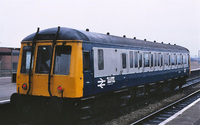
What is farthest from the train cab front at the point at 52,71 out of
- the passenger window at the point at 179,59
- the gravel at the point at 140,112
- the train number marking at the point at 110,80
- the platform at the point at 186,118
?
the passenger window at the point at 179,59

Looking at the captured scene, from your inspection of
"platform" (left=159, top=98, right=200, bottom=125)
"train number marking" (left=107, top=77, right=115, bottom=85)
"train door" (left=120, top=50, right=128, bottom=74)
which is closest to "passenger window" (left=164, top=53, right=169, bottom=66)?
"platform" (left=159, top=98, right=200, bottom=125)

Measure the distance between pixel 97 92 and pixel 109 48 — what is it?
205 cm

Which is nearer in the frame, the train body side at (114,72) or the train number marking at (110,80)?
the train body side at (114,72)

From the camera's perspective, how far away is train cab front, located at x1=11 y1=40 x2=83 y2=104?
28.4 ft

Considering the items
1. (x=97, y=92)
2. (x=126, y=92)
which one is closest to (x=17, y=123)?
(x=97, y=92)

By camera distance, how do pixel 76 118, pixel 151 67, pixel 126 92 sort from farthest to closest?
pixel 151 67 → pixel 126 92 → pixel 76 118

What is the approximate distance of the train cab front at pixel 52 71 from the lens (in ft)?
28.4

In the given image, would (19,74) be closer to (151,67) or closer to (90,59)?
(90,59)

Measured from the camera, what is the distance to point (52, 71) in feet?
29.3

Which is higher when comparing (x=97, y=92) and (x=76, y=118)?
(x=97, y=92)

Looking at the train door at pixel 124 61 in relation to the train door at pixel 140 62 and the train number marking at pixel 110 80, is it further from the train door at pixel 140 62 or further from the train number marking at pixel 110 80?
the train door at pixel 140 62

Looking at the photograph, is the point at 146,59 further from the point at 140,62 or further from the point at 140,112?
the point at 140,112

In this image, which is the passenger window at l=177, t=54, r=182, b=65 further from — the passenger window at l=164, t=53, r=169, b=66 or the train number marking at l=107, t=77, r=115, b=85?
the train number marking at l=107, t=77, r=115, b=85

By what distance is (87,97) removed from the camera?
942 cm
